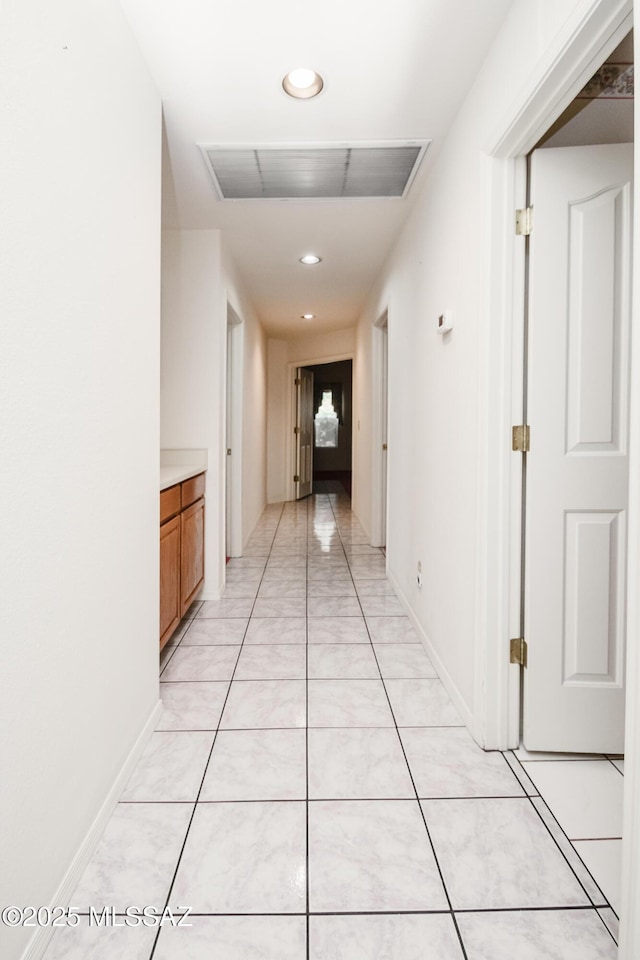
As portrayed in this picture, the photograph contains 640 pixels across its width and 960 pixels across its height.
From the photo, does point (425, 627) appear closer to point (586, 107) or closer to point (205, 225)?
point (586, 107)

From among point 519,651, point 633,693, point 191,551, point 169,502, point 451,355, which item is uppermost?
point 451,355

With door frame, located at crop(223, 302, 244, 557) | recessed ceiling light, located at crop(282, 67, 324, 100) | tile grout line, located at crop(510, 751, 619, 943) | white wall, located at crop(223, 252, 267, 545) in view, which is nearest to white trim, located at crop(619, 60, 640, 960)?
tile grout line, located at crop(510, 751, 619, 943)

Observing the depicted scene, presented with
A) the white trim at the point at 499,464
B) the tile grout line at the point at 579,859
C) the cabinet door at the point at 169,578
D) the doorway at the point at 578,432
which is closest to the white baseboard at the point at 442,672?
the white trim at the point at 499,464

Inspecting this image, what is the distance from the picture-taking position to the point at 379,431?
16.9 feet

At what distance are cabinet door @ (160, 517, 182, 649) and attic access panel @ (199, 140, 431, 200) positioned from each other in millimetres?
1740

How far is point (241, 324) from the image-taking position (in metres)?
4.77

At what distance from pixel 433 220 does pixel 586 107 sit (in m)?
0.84

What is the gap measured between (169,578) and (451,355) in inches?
65.1

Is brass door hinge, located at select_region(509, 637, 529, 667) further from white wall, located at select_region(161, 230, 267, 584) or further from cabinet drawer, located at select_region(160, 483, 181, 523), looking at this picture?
white wall, located at select_region(161, 230, 267, 584)

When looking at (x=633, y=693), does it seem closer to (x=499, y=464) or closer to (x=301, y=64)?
(x=499, y=464)

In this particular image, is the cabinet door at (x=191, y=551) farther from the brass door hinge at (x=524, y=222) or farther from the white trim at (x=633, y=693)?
the white trim at (x=633, y=693)

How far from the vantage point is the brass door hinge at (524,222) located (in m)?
1.77

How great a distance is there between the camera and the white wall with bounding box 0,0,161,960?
40.5 inches

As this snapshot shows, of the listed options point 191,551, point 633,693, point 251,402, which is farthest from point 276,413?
point 633,693
